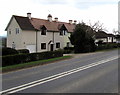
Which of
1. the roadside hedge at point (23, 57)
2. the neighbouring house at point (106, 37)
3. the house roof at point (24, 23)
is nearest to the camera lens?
the roadside hedge at point (23, 57)

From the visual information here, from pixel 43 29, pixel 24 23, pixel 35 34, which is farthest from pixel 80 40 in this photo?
pixel 24 23

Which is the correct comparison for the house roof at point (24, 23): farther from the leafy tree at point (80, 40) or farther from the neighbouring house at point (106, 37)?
the neighbouring house at point (106, 37)

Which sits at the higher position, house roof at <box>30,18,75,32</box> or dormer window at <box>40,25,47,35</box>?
house roof at <box>30,18,75,32</box>

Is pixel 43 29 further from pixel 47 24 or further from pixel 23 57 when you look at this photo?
pixel 23 57

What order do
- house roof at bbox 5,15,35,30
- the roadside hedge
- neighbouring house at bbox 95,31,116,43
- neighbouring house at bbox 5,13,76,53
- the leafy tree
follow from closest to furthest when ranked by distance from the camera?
the roadside hedge, house roof at bbox 5,15,35,30, neighbouring house at bbox 5,13,76,53, the leafy tree, neighbouring house at bbox 95,31,116,43

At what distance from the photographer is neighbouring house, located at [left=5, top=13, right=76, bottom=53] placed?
3612cm

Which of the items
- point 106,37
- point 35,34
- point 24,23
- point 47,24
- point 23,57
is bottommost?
point 23,57

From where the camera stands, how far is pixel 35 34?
37781 millimetres

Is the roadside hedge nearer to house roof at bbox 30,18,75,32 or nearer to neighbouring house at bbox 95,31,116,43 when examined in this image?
house roof at bbox 30,18,75,32

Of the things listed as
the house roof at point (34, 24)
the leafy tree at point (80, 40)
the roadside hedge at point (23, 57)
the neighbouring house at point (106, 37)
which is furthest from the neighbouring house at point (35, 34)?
the neighbouring house at point (106, 37)

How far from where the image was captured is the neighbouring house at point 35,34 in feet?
119

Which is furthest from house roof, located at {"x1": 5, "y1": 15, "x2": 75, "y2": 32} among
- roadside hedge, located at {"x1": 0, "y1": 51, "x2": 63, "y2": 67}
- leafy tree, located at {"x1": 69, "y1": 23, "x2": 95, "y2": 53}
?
roadside hedge, located at {"x1": 0, "y1": 51, "x2": 63, "y2": 67}

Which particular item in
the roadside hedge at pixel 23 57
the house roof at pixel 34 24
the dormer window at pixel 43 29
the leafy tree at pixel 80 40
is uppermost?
the house roof at pixel 34 24

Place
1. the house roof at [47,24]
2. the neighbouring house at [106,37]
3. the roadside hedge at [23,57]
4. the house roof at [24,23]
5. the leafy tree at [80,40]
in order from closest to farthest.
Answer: the roadside hedge at [23,57], the house roof at [24,23], the leafy tree at [80,40], the house roof at [47,24], the neighbouring house at [106,37]
